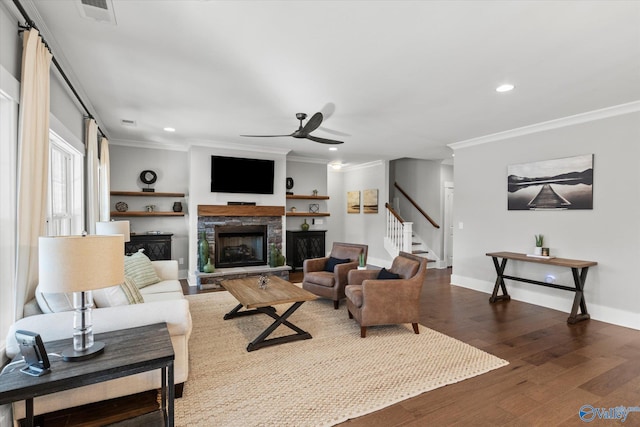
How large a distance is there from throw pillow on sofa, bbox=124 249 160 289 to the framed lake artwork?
17.1 ft

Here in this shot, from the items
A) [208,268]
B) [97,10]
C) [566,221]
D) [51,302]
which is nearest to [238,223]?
[208,268]

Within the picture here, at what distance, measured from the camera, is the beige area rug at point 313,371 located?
223cm

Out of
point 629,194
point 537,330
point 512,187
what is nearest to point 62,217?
point 537,330

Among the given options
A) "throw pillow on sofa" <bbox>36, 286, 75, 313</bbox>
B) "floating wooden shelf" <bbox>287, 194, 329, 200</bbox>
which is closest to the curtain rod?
"throw pillow on sofa" <bbox>36, 286, 75, 313</bbox>

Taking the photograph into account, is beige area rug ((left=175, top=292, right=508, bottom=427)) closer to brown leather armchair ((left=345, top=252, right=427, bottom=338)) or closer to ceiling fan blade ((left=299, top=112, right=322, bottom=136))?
brown leather armchair ((left=345, top=252, right=427, bottom=338))

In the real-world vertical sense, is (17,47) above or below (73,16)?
below

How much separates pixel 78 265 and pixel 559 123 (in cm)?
553

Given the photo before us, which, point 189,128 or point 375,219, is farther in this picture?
point 375,219

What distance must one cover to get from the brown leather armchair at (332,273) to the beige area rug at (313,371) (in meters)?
0.57

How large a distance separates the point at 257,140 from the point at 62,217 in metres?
3.16

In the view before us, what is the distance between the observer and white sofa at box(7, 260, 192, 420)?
75.9 inches

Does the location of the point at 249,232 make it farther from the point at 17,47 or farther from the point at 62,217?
the point at 17,47

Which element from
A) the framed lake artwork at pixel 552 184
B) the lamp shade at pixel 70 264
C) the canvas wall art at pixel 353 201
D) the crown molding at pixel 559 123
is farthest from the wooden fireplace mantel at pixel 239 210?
the lamp shade at pixel 70 264

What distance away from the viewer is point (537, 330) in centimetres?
379
